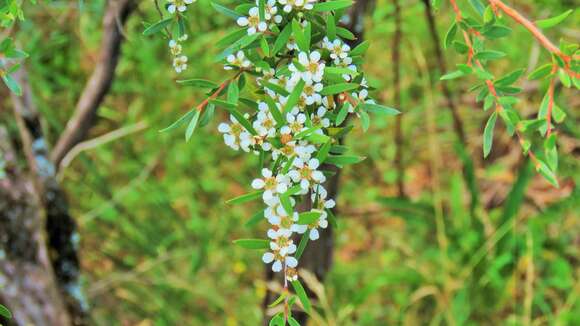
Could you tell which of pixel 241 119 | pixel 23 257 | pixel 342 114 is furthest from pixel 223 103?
pixel 23 257

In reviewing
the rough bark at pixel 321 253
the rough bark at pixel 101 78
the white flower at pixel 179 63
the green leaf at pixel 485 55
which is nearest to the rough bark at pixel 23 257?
the rough bark at pixel 101 78

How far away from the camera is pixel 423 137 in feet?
8.93

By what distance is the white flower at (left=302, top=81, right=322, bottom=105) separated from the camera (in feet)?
2.51

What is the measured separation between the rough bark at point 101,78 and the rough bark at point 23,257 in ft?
0.84

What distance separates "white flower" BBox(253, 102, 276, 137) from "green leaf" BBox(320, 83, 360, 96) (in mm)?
62

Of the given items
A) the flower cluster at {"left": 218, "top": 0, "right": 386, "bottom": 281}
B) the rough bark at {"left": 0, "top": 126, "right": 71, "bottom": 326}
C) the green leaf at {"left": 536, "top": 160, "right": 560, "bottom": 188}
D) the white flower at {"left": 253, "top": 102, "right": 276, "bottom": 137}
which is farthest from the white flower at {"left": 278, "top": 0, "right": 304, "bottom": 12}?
the rough bark at {"left": 0, "top": 126, "right": 71, "bottom": 326}

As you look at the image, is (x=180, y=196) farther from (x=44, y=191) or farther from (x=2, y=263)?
(x=2, y=263)

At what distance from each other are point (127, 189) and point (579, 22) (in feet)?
4.95

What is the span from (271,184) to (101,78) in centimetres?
100

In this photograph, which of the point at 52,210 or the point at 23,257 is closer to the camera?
the point at 23,257

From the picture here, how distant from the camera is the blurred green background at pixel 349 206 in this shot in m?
2.14

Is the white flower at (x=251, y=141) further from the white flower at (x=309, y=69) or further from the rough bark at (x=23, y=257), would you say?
the rough bark at (x=23, y=257)

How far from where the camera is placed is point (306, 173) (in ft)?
2.49

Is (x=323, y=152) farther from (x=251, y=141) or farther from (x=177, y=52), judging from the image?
(x=177, y=52)
